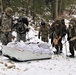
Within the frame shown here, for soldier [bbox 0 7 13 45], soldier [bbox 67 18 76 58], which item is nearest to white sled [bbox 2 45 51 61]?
soldier [bbox 0 7 13 45]

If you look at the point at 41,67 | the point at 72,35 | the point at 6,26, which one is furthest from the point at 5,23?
the point at 41,67

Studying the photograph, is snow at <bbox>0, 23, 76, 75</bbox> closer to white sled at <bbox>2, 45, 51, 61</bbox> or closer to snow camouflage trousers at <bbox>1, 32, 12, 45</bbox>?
white sled at <bbox>2, 45, 51, 61</bbox>

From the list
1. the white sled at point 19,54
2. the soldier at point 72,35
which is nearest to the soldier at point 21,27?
the white sled at point 19,54

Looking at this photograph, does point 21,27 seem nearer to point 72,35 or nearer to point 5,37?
point 5,37

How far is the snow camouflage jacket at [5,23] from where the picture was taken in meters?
12.8

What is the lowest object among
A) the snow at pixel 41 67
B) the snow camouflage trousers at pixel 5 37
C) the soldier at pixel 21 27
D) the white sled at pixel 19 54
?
the snow at pixel 41 67

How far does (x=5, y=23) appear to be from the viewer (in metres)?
12.9

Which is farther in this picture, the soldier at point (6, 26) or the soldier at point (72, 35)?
the soldier at point (72, 35)

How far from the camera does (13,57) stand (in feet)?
37.2

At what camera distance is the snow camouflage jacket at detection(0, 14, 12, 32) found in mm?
12789

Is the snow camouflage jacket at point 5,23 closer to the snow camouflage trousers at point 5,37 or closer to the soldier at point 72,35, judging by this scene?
the snow camouflage trousers at point 5,37

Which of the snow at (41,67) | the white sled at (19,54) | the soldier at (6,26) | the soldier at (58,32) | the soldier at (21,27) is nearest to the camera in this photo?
the snow at (41,67)

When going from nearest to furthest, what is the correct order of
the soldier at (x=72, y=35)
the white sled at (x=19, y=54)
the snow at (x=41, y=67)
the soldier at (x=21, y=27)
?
1. the snow at (x=41, y=67)
2. the white sled at (x=19, y=54)
3. the soldier at (x=72, y=35)
4. the soldier at (x=21, y=27)

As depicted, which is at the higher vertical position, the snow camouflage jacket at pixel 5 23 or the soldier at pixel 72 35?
the snow camouflage jacket at pixel 5 23
